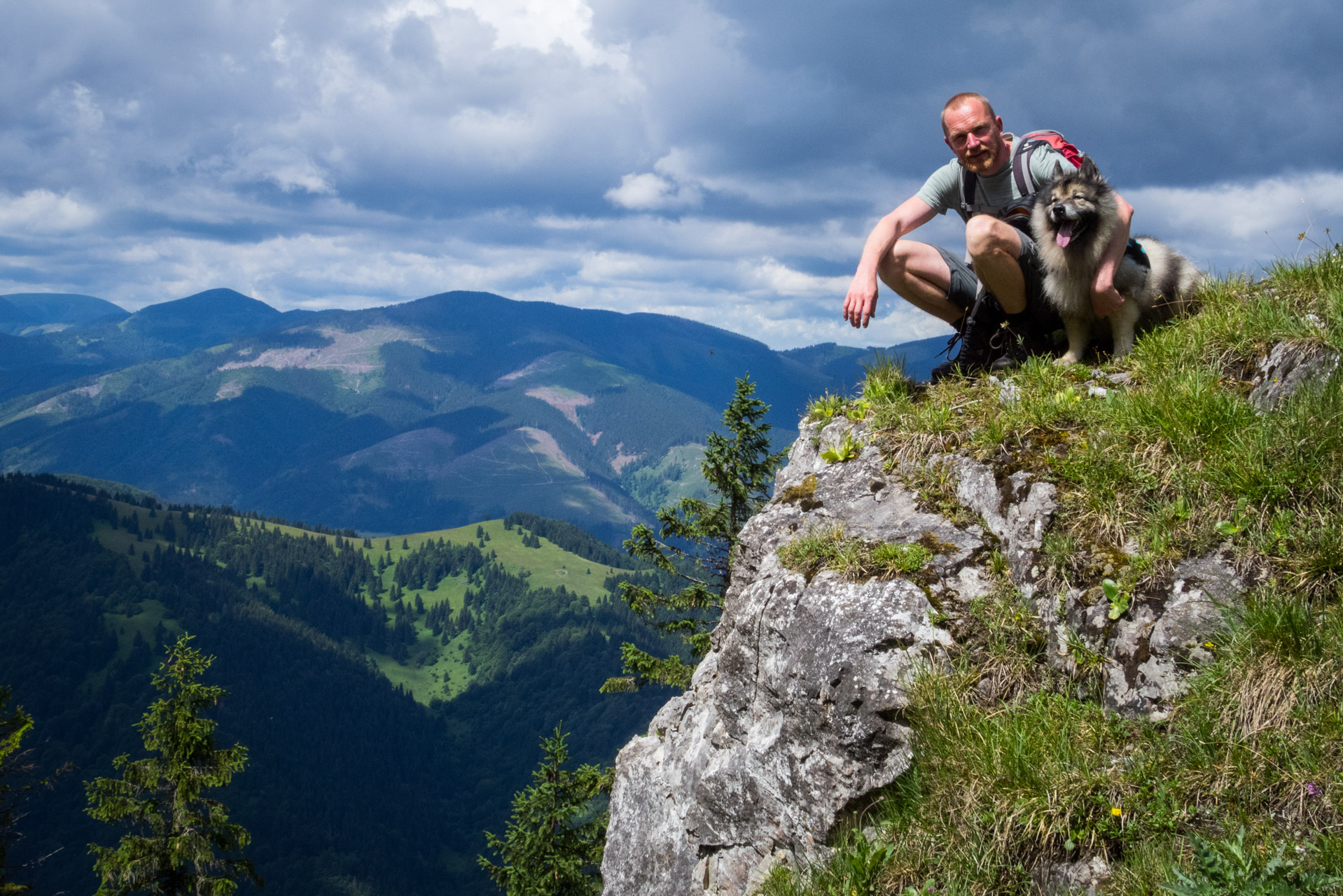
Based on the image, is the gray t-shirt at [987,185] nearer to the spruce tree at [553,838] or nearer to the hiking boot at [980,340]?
the hiking boot at [980,340]

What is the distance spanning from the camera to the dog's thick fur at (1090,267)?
5.66 metres

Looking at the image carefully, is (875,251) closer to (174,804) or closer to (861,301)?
(861,301)

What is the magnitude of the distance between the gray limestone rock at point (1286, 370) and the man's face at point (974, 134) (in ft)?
8.01

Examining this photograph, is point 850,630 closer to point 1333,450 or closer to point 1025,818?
point 1025,818

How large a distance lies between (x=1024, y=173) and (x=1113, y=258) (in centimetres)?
102

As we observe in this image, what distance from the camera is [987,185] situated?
6.23m

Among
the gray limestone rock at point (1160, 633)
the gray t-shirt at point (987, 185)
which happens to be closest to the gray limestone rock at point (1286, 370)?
the gray limestone rock at point (1160, 633)

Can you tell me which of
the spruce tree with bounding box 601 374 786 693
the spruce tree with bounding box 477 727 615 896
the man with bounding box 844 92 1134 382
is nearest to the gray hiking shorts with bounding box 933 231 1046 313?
the man with bounding box 844 92 1134 382

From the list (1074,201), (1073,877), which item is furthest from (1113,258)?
(1073,877)

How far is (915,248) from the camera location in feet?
22.0

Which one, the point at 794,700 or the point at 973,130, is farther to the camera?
the point at 973,130

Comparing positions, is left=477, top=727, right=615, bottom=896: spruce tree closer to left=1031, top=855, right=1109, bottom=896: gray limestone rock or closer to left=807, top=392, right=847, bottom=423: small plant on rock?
left=807, top=392, right=847, bottom=423: small plant on rock

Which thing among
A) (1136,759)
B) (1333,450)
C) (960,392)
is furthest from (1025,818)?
(960,392)

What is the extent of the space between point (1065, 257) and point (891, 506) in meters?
2.41
